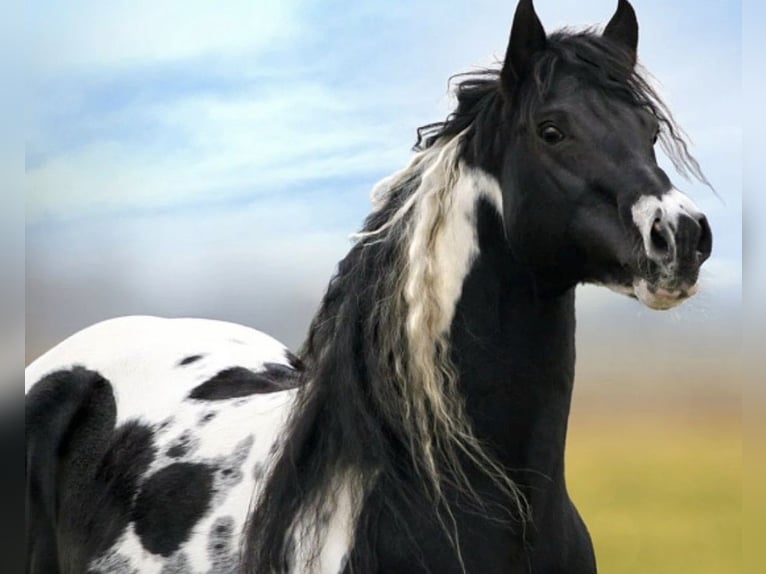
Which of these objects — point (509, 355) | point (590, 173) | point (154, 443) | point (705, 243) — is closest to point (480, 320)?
point (509, 355)

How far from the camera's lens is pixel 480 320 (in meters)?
2.15

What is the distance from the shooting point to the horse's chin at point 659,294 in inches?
75.5

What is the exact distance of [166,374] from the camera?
118 inches

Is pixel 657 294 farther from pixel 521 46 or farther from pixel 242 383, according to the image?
pixel 242 383

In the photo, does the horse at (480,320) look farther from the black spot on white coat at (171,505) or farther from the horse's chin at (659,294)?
the black spot on white coat at (171,505)

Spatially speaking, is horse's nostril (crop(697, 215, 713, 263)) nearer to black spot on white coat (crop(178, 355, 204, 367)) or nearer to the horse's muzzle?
the horse's muzzle

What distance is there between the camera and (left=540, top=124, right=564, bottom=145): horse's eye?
6.82 ft

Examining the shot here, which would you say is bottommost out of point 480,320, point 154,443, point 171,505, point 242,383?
point 171,505

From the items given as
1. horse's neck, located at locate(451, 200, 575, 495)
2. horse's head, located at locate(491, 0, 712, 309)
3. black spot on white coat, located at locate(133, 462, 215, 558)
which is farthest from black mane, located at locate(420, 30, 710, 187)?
black spot on white coat, located at locate(133, 462, 215, 558)

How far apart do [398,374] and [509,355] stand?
0.22m

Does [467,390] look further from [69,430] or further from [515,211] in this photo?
[69,430]

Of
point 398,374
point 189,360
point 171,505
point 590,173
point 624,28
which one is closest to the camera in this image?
point 590,173

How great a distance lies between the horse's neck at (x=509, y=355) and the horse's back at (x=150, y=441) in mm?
461

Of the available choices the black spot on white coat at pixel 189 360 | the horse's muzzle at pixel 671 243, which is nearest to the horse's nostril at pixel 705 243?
the horse's muzzle at pixel 671 243
